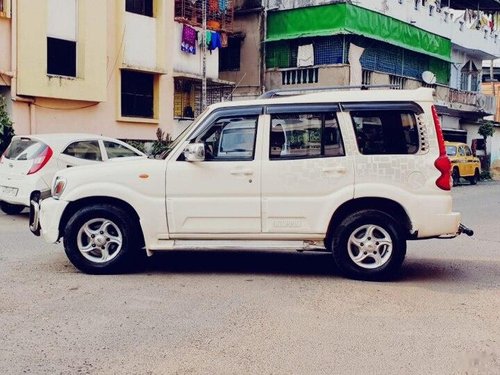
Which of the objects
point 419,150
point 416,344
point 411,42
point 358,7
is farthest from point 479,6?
point 416,344

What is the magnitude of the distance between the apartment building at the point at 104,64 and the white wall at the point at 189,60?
0.04 metres

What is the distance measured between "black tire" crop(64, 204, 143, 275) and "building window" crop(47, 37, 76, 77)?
539 inches

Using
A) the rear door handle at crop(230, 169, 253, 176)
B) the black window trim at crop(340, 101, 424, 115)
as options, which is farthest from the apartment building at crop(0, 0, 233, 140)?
the black window trim at crop(340, 101, 424, 115)

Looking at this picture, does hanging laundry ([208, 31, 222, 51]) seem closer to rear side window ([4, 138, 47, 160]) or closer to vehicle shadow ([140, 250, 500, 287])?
rear side window ([4, 138, 47, 160])

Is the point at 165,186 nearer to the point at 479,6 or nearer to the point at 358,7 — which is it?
the point at 358,7

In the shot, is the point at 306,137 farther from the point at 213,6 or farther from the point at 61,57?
the point at 213,6

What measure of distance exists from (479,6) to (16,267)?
3760 cm

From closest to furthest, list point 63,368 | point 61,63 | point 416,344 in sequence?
1. point 63,368
2. point 416,344
3. point 61,63

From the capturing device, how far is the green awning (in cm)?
2522

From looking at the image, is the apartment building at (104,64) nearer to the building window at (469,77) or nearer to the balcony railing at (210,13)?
the balcony railing at (210,13)

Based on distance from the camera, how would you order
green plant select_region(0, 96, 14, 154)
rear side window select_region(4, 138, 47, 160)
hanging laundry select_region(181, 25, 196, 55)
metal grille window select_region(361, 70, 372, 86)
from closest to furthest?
1. rear side window select_region(4, 138, 47, 160)
2. green plant select_region(0, 96, 14, 154)
3. hanging laundry select_region(181, 25, 196, 55)
4. metal grille window select_region(361, 70, 372, 86)

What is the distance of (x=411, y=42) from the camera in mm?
29812

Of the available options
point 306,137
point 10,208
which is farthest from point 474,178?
point 306,137

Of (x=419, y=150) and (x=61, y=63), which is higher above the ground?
(x=61, y=63)
